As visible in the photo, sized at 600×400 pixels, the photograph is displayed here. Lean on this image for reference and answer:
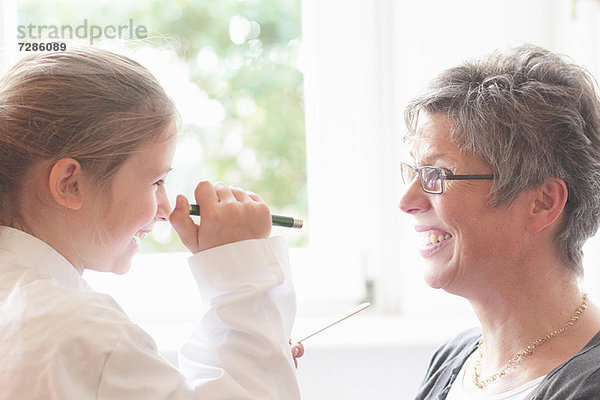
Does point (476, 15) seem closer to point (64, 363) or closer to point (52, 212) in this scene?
point (52, 212)

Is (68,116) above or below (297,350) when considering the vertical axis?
above

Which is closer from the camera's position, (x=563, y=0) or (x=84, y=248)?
(x=84, y=248)

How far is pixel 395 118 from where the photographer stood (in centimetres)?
223

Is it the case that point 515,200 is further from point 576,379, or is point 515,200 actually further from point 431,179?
point 576,379

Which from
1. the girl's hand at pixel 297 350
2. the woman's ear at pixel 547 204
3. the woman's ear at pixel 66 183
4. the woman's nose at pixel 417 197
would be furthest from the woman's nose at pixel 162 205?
the woman's ear at pixel 547 204

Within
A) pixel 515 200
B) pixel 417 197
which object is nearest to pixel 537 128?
pixel 515 200

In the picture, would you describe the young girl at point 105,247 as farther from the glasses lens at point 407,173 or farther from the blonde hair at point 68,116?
the glasses lens at point 407,173

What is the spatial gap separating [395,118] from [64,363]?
1466 millimetres

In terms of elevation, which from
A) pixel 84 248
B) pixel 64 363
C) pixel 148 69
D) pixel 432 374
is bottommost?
pixel 432 374

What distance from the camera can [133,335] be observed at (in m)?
1.03

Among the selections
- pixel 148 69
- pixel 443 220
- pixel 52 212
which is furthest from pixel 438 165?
pixel 52 212

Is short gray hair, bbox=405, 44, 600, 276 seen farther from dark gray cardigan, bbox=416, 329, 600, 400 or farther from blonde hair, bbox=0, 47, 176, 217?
blonde hair, bbox=0, 47, 176, 217

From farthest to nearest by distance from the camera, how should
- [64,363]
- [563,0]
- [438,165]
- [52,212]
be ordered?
1. [563,0]
2. [438,165]
3. [52,212]
4. [64,363]

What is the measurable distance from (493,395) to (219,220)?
1.99 ft
